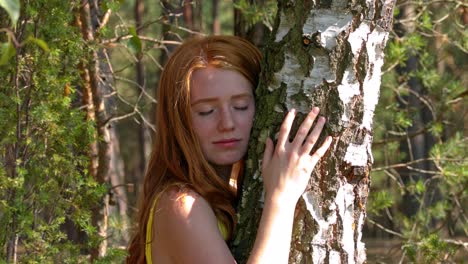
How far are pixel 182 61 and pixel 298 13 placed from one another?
1.67 feet

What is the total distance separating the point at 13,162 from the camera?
321 centimetres

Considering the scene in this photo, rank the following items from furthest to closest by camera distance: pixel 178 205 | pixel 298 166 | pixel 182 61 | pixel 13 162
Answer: pixel 13 162 → pixel 182 61 → pixel 178 205 → pixel 298 166

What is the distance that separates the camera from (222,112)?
2.75 m

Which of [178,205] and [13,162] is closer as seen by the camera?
[178,205]

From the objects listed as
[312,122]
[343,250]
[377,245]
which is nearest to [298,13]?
[312,122]

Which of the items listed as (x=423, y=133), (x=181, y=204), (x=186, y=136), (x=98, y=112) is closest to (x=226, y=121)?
(x=186, y=136)

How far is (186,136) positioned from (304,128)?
48cm

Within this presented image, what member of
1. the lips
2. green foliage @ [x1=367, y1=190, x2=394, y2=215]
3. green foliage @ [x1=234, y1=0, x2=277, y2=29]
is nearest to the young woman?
the lips

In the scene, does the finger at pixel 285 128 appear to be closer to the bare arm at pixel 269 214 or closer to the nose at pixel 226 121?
the bare arm at pixel 269 214

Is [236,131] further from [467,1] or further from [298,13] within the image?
[467,1]

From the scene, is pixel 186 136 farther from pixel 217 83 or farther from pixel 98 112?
pixel 98 112

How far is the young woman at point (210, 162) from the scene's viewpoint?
98.3 inches

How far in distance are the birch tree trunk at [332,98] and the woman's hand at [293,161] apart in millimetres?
38

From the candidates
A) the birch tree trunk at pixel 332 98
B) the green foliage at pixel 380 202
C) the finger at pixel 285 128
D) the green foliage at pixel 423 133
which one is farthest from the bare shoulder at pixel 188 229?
the green foliage at pixel 380 202
